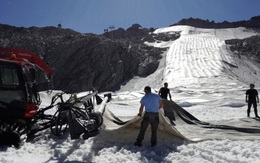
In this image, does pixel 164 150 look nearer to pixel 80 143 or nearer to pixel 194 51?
pixel 80 143

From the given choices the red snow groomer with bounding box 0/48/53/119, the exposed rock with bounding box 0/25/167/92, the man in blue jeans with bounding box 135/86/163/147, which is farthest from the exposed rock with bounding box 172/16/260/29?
the red snow groomer with bounding box 0/48/53/119

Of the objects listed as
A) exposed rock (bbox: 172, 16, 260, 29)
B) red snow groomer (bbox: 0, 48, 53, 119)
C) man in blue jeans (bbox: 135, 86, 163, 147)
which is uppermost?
exposed rock (bbox: 172, 16, 260, 29)

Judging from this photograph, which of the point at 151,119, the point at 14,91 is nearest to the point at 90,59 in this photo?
the point at 14,91

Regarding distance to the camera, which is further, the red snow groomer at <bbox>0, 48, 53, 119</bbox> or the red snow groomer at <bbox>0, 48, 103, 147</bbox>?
the red snow groomer at <bbox>0, 48, 53, 119</bbox>

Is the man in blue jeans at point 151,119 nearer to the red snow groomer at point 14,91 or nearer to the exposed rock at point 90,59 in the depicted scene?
the red snow groomer at point 14,91

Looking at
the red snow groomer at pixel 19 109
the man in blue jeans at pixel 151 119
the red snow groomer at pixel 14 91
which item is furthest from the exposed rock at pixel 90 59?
the man in blue jeans at pixel 151 119

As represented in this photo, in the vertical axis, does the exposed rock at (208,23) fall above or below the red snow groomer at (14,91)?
above

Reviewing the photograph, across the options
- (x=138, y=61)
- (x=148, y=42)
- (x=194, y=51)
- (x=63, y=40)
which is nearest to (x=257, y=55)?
(x=194, y=51)

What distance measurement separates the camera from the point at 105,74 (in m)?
45.2

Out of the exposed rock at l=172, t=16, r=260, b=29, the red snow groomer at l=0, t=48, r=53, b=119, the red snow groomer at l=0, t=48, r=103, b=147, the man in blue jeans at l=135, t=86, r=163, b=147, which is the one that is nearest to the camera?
the red snow groomer at l=0, t=48, r=103, b=147

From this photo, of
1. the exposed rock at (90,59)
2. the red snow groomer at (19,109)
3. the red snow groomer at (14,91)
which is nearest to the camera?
the red snow groomer at (19,109)

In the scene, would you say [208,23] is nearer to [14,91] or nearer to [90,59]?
[90,59]

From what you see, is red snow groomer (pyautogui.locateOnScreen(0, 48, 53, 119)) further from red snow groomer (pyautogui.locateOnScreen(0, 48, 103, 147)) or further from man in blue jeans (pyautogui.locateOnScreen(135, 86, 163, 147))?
man in blue jeans (pyautogui.locateOnScreen(135, 86, 163, 147))

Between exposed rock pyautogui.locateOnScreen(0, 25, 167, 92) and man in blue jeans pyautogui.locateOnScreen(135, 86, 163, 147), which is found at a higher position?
exposed rock pyautogui.locateOnScreen(0, 25, 167, 92)
